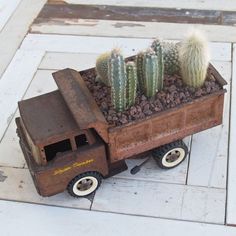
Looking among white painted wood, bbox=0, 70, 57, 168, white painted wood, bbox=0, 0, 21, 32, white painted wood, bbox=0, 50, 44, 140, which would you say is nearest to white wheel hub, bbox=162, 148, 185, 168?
white painted wood, bbox=0, 70, 57, 168

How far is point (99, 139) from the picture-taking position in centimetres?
298

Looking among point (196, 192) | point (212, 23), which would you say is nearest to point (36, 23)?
point (212, 23)

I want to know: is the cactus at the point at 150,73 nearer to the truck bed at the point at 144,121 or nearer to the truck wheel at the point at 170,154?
the truck bed at the point at 144,121

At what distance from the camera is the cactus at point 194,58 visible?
2975 millimetres

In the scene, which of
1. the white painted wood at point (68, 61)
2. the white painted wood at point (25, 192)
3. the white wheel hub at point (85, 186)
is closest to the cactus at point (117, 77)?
the white wheel hub at point (85, 186)

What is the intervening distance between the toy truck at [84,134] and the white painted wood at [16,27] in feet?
4.31

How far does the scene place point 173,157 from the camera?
324 centimetres

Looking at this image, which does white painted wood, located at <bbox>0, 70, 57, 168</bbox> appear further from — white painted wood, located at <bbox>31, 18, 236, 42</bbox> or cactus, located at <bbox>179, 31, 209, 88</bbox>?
cactus, located at <bbox>179, 31, 209, 88</bbox>

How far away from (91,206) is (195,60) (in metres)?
1.08

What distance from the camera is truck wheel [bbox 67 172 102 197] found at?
3.04 metres

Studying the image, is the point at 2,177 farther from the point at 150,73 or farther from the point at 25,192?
the point at 150,73

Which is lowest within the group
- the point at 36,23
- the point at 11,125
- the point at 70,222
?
the point at 70,222

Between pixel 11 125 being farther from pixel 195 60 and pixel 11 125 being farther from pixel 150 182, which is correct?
pixel 195 60

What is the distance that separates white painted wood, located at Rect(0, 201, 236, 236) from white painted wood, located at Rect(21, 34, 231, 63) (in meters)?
1.59
